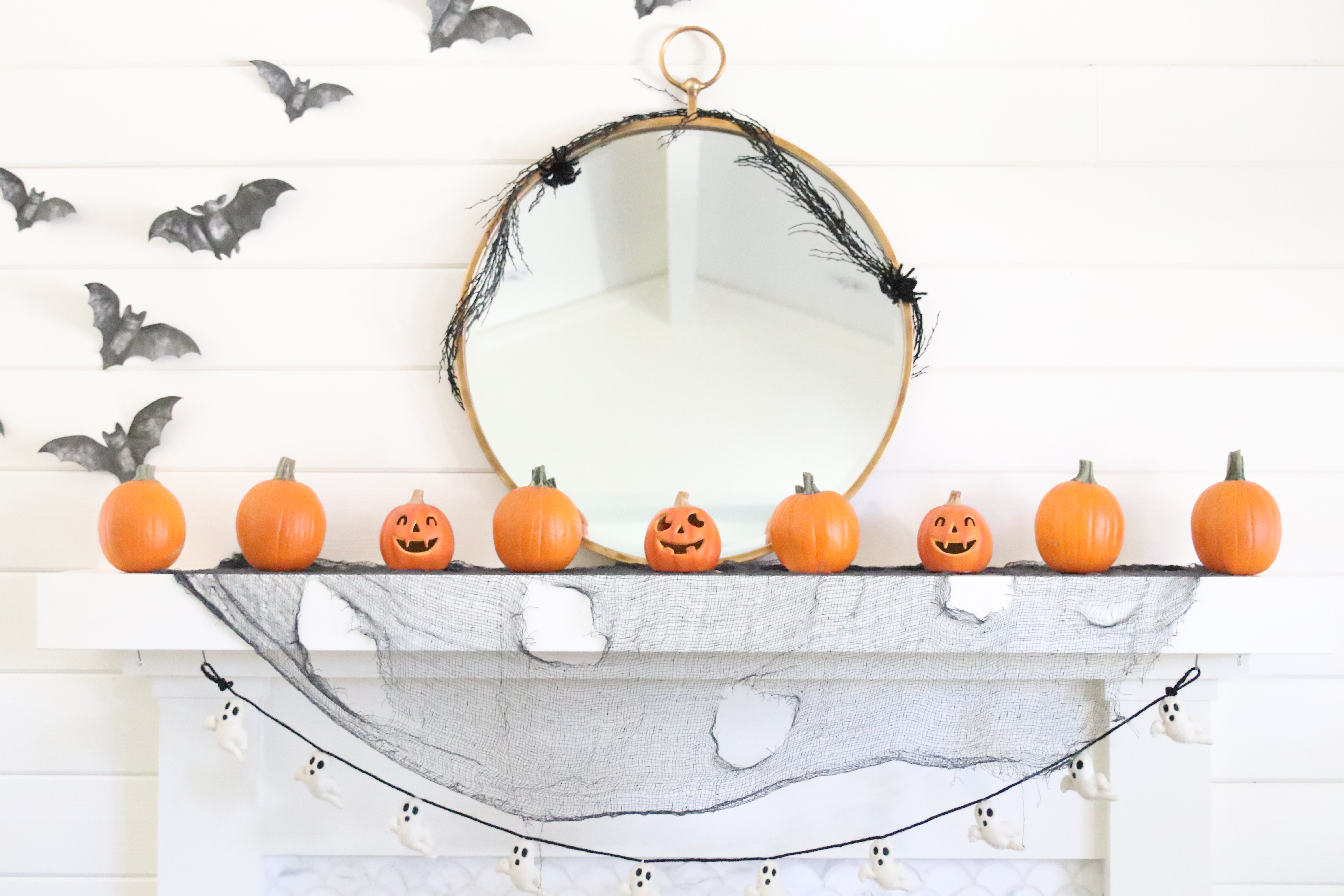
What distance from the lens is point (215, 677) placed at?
1346 millimetres

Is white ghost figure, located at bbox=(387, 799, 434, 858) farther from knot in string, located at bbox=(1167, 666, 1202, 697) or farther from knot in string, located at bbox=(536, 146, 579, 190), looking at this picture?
knot in string, located at bbox=(1167, 666, 1202, 697)

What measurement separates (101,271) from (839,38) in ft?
3.81

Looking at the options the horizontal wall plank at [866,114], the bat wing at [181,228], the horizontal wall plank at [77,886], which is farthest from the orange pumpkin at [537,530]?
the horizontal wall plank at [77,886]

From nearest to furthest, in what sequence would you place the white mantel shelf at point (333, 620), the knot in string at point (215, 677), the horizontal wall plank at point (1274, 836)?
the white mantel shelf at point (333, 620) → the knot in string at point (215, 677) → the horizontal wall plank at point (1274, 836)

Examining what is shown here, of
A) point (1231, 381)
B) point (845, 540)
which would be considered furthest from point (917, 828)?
point (1231, 381)

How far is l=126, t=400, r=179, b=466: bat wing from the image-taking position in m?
1.45

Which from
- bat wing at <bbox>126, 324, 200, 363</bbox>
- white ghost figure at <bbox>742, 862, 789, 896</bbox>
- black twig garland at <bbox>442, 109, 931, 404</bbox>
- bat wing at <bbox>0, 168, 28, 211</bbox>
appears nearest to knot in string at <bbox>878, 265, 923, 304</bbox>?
black twig garland at <bbox>442, 109, 931, 404</bbox>

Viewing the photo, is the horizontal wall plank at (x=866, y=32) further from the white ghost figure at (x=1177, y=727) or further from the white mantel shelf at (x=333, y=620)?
the white ghost figure at (x=1177, y=727)

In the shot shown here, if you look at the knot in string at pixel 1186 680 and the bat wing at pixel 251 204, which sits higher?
the bat wing at pixel 251 204

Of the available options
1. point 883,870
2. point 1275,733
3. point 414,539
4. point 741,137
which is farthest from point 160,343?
point 1275,733

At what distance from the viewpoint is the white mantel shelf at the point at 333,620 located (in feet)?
3.95

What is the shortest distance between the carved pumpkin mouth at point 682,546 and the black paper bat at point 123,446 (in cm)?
78

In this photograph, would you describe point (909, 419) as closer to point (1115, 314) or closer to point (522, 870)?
point (1115, 314)

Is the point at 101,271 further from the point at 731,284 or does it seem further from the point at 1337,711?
the point at 1337,711
